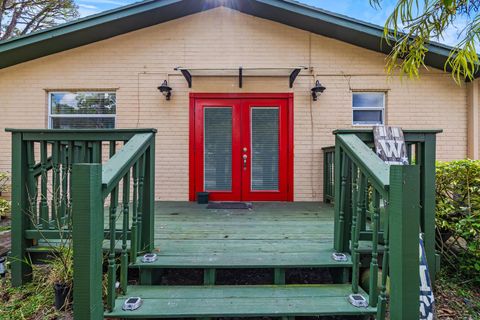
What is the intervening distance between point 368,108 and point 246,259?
4.18 m

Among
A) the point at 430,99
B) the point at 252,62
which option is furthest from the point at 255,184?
the point at 430,99

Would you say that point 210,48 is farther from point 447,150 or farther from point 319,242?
point 447,150

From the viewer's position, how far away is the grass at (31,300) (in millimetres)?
1972

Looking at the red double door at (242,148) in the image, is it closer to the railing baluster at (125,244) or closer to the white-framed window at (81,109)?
the white-framed window at (81,109)

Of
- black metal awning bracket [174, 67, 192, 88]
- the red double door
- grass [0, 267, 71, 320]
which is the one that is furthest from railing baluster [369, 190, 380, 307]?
black metal awning bracket [174, 67, 192, 88]

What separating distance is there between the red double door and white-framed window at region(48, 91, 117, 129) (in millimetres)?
1621

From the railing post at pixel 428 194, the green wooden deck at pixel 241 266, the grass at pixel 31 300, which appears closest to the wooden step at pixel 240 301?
the green wooden deck at pixel 241 266

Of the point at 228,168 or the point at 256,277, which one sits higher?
the point at 228,168

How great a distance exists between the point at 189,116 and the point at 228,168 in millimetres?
1231

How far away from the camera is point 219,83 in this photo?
507 cm

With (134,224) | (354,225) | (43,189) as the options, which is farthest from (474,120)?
(43,189)

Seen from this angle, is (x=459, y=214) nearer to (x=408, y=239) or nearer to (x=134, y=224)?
(x=408, y=239)

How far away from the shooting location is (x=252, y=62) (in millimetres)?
5113

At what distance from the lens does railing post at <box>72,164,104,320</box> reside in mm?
1461
